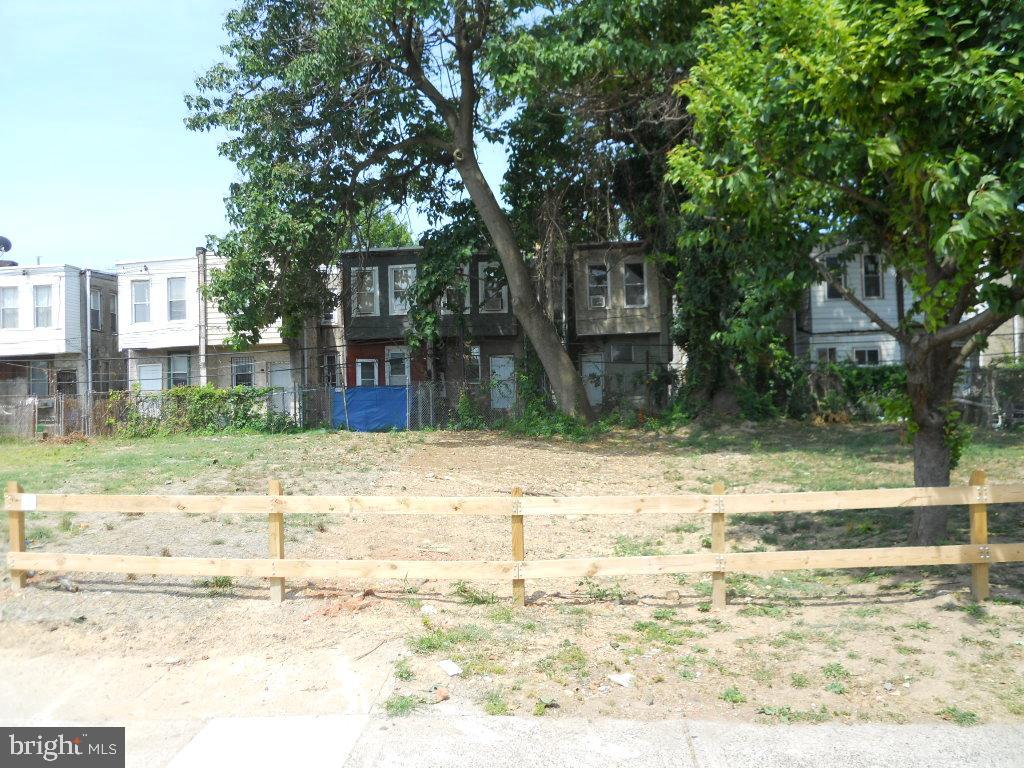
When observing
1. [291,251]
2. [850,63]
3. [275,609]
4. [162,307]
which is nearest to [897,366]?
[291,251]

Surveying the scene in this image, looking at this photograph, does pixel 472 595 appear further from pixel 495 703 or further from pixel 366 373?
pixel 366 373

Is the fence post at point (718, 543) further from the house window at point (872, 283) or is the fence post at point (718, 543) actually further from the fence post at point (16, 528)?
the house window at point (872, 283)

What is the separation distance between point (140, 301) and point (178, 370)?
134 inches

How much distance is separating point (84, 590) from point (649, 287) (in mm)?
26259

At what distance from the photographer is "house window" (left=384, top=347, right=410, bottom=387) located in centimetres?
3481

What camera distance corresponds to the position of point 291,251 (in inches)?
902

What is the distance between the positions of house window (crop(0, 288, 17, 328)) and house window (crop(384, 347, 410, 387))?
17162 millimetres

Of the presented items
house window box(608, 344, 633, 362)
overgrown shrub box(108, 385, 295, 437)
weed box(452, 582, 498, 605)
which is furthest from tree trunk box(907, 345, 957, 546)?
overgrown shrub box(108, 385, 295, 437)

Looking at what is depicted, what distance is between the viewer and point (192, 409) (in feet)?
102

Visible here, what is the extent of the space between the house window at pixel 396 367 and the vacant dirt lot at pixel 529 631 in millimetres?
23563

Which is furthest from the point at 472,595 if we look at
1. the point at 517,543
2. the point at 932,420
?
the point at 932,420

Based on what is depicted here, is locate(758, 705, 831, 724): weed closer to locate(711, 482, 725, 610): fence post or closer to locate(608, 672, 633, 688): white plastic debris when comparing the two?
locate(608, 672, 633, 688): white plastic debris

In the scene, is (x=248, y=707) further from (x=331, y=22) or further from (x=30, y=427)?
(x=30, y=427)

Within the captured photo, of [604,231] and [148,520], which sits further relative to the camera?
[604,231]
